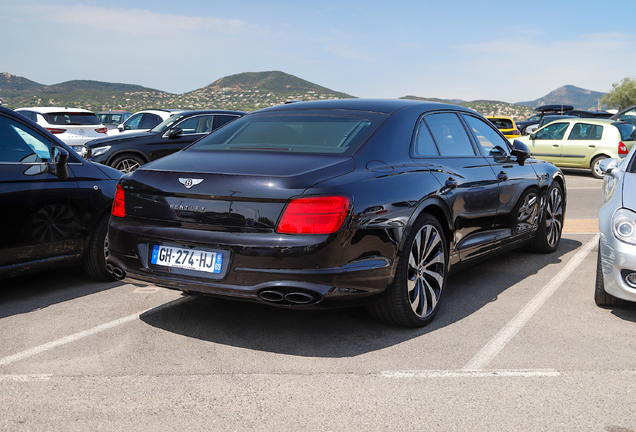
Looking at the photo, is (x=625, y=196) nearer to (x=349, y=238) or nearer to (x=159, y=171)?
(x=349, y=238)

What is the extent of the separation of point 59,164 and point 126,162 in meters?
6.85

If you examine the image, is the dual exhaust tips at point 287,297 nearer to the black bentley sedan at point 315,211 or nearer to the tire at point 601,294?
the black bentley sedan at point 315,211

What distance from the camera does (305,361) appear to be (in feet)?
11.8

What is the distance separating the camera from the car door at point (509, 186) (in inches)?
215

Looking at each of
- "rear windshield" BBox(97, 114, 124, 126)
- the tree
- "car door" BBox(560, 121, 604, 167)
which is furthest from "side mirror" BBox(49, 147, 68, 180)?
the tree

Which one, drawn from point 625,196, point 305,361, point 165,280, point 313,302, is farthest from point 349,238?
point 625,196

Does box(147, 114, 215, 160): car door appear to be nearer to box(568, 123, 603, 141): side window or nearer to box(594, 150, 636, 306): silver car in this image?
box(594, 150, 636, 306): silver car

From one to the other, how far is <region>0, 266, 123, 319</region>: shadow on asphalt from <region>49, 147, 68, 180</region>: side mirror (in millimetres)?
796

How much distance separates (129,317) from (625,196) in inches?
146

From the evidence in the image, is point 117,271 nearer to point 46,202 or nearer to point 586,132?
point 46,202

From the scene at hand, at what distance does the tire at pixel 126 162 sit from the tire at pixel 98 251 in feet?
21.1

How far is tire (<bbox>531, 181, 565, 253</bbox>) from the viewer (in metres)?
6.57

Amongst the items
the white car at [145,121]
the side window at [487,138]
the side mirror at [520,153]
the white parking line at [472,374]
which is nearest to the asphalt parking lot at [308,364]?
the white parking line at [472,374]

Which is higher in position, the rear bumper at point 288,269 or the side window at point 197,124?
the side window at point 197,124
